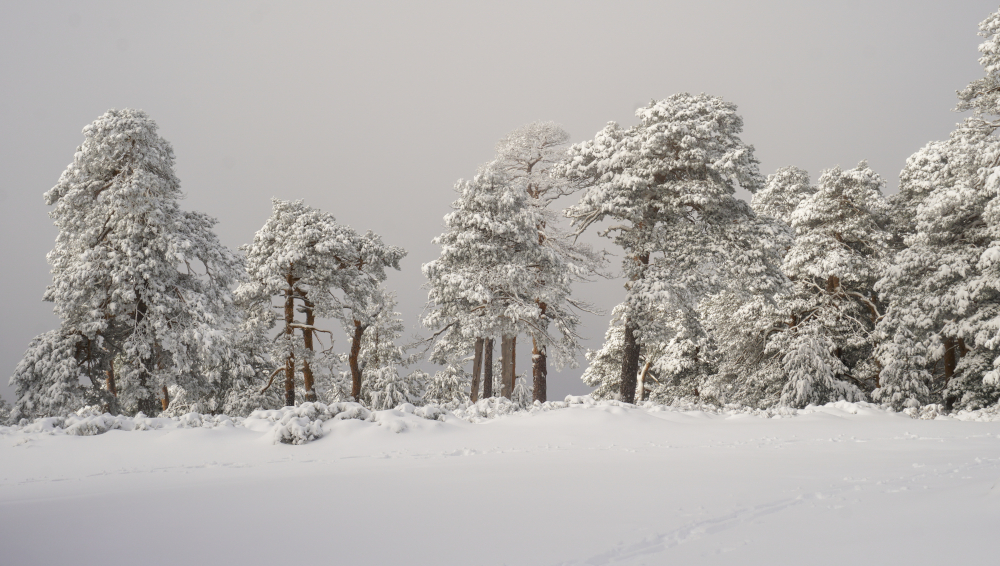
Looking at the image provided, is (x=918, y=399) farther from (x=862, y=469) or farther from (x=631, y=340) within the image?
(x=862, y=469)

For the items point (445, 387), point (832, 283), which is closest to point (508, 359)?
point (445, 387)

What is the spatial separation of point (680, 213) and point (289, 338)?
14.2 m

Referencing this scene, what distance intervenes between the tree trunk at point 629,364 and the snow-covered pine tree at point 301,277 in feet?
32.4

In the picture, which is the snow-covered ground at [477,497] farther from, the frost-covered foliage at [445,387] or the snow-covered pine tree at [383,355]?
the frost-covered foliage at [445,387]

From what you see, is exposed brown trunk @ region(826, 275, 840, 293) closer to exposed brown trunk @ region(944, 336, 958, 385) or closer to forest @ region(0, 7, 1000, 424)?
forest @ region(0, 7, 1000, 424)

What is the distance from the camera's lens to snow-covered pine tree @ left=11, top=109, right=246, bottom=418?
17109mm

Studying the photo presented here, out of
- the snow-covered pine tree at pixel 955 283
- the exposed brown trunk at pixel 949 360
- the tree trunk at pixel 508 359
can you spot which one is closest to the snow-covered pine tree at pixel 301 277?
the tree trunk at pixel 508 359

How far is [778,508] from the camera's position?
5.59 m

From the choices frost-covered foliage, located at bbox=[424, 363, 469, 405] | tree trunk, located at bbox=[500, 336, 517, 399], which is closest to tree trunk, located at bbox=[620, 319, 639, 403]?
tree trunk, located at bbox=[500, 336, 517, 399]

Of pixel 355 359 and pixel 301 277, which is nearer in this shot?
pixel 301 277

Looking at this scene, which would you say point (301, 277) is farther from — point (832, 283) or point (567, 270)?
point (832, 283)

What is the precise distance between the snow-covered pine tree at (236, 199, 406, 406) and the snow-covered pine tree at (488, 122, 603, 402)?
6.26 meters

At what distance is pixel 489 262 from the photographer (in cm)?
1886

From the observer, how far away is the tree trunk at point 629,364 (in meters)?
18.6
